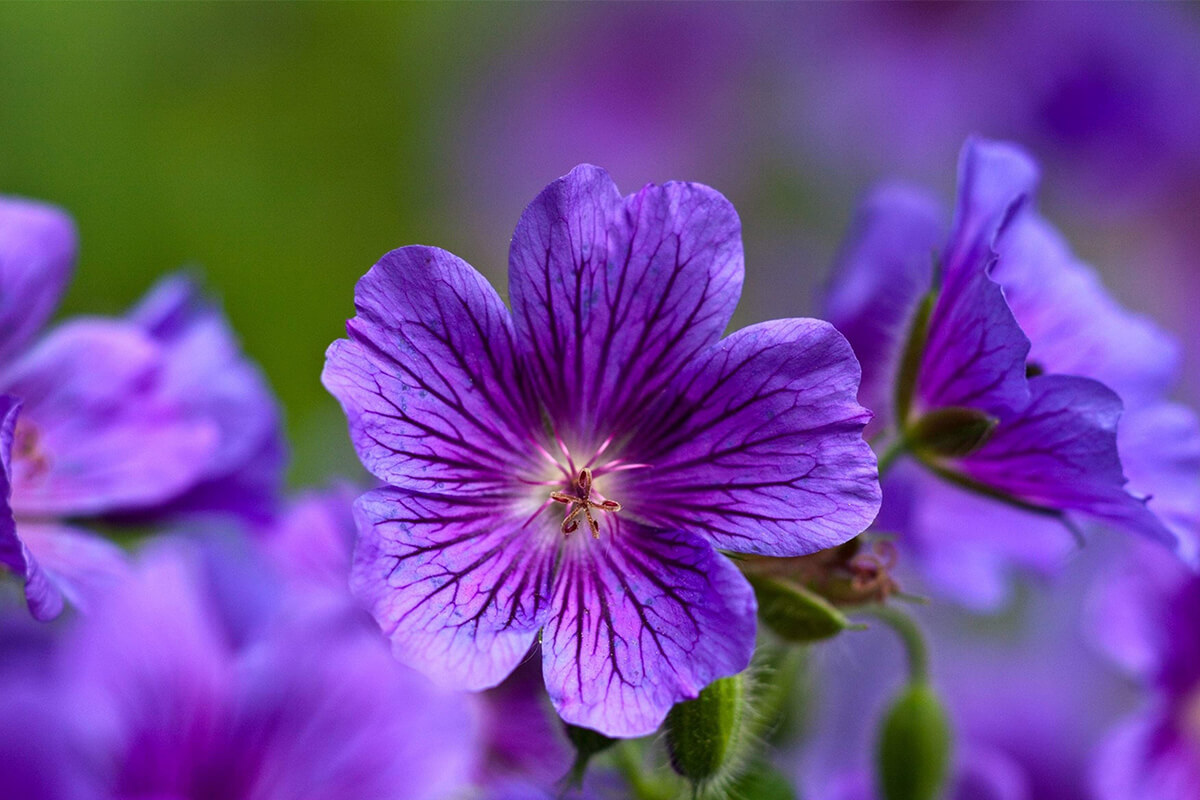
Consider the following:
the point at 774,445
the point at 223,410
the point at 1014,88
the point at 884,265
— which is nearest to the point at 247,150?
the point at 1014,88

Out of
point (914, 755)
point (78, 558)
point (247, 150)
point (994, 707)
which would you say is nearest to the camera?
point (78, 558)

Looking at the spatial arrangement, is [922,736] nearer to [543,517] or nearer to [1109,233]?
[543,517]

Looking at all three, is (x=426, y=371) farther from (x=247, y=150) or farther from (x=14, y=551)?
(x=247, y=150)

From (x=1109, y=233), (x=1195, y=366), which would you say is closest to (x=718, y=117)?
(x=1109, y=233)

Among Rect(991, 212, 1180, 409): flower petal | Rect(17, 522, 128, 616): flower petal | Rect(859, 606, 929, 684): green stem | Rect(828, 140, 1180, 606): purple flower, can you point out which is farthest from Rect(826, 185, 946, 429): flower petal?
Rect(17, 522, 128, 616): flower petal

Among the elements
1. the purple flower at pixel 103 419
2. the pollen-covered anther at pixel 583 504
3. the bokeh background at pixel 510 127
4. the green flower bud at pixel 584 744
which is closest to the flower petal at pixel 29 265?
the purple flower at pixel 103 419

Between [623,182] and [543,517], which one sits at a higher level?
[543,517]

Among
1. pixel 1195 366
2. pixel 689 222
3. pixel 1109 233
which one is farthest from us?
Result: pixel 1109 233
